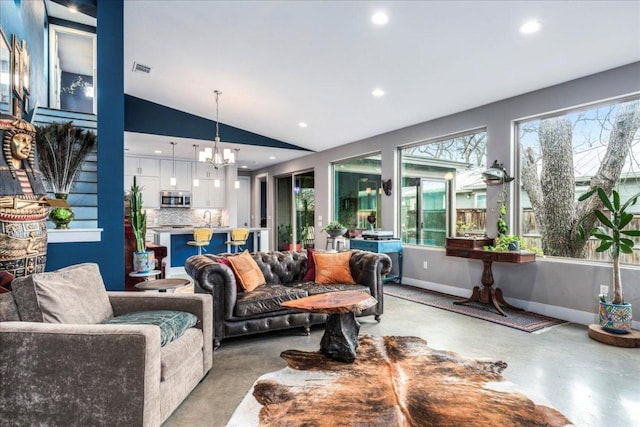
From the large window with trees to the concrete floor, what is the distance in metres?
1.10

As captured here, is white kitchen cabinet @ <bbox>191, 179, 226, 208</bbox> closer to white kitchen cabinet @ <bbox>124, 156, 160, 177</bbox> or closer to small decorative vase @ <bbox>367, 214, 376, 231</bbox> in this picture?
white kitchen cabinet @ <bbox>124, 156, 160, 177</bbox>

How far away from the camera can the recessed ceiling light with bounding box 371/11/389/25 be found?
3215mm

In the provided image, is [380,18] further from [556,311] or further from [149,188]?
[149,188]

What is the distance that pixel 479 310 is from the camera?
14.4 feet

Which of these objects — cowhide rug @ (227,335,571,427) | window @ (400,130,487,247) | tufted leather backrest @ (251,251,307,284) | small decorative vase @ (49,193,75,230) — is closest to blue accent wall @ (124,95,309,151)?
window @ (400,130,487,247)

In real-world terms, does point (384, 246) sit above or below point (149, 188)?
below

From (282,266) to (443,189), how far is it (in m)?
3.04

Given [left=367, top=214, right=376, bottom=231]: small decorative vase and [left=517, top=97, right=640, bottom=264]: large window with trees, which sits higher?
[left=517, top=97, right=640, bottom=264]: large window with trees

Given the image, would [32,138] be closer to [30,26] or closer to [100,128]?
[100,128]

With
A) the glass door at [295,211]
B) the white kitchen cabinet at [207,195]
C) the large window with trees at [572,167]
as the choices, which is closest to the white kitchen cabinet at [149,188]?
the white kitchen cabinet at [207,195]

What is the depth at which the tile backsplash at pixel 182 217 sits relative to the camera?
28.3 feet

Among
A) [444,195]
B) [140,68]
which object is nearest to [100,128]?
[140,68]

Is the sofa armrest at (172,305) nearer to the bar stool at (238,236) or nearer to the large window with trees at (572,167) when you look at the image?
the large window with trees at (572,167)

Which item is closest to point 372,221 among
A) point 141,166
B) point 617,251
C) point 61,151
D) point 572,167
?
point 572,167
